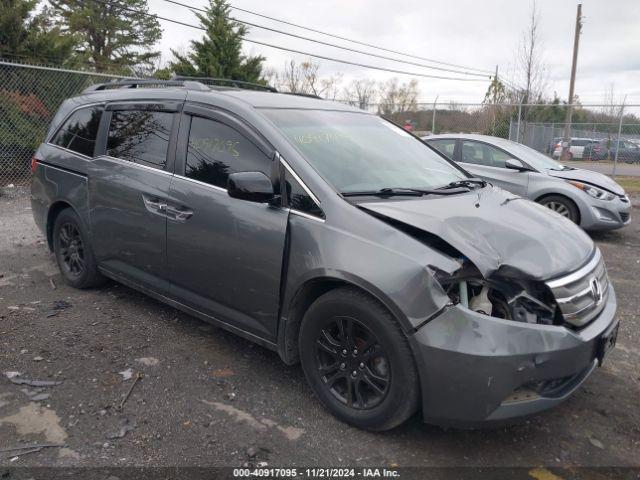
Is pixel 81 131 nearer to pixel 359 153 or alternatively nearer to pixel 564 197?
pixel 359 153

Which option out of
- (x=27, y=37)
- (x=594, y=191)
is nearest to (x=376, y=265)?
(x=594, y=191)

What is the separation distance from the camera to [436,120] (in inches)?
633

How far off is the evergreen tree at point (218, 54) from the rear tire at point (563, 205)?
11179mm

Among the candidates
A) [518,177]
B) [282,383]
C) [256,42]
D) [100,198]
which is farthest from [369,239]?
[256,42]

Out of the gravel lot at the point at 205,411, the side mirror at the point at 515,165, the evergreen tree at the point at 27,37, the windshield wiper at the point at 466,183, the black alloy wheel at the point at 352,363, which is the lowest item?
the gravel lot at the point at 205,411

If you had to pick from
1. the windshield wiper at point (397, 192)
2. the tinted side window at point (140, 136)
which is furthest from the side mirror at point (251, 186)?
the tinted side window at point (140, 136)

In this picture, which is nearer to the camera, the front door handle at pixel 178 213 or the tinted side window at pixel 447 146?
the front door handle at pixel 178 213

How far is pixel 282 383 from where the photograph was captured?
11.0 ft

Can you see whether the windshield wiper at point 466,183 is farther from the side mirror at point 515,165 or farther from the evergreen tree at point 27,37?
the evergreen tree at point 27,37

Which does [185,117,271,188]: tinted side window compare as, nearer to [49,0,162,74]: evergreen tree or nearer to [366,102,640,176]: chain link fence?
[366,102,640,176]: chain link fence

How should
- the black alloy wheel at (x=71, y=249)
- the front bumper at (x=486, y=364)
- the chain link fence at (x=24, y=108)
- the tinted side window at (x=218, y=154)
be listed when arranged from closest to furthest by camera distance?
the front bumper at (x=486, y=364) < the tinted side window at (x=218, y=154) < the black alloy wheel at (x=71, y=249) < the chain link fence at (x=24, y=108)

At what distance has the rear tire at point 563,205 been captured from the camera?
7.63 meters

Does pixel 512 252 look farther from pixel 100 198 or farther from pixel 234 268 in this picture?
pixel 100 198

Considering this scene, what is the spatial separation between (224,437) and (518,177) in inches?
256
